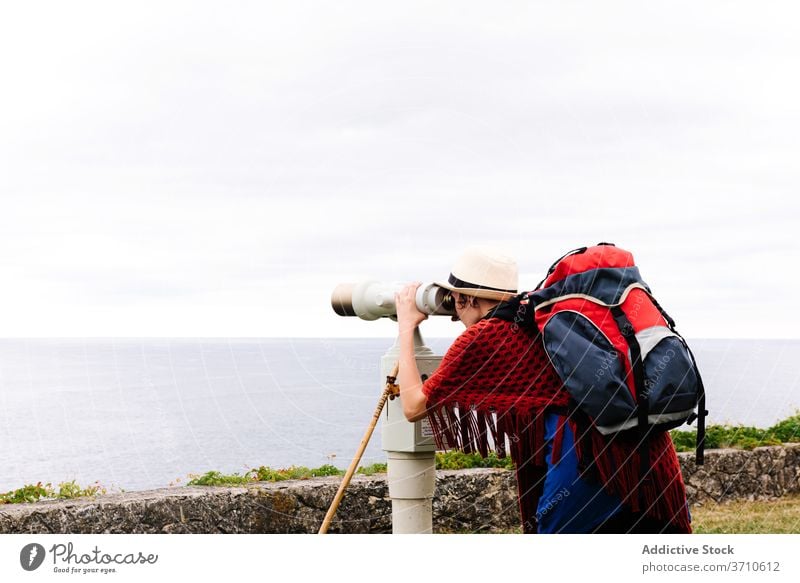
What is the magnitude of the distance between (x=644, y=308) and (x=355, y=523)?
292cm

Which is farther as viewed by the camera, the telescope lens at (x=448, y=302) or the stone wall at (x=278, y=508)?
the stone wall at (x=278, y=508)

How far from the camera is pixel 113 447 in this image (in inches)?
154

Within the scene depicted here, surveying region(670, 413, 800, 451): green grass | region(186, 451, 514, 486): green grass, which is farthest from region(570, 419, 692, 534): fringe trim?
region(670, 413, 800, 451): green grass

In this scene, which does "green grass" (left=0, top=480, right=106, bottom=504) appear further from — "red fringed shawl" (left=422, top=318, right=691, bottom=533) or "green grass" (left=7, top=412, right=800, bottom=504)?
"red fringed shawl" (left=422, top=318, right=691, bottom=533)

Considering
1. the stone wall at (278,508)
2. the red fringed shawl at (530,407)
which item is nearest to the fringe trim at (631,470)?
the red fringed shawl at (530,407)

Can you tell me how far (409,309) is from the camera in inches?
135

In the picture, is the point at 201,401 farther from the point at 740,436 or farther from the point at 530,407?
the point at 740,436

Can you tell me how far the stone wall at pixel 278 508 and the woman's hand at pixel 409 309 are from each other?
2050 mm

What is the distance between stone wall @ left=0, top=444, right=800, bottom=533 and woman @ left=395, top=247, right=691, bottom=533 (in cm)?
211

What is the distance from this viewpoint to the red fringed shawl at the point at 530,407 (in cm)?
293

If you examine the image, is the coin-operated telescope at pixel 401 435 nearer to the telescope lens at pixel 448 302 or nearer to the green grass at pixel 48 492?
the telescope lens at pixel 448 302

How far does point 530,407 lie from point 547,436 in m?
0.12

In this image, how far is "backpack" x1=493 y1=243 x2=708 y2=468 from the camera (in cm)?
279

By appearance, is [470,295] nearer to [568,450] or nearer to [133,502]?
[568,450]
